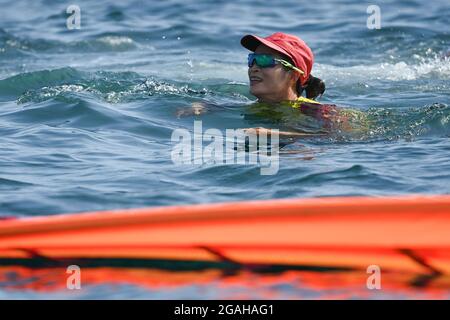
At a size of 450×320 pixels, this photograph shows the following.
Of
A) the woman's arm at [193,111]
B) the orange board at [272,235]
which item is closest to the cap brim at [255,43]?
the woman's arm at [193,111]

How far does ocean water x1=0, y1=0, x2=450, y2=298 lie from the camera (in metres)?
6.02

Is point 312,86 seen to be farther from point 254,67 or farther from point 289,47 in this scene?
point 254,67

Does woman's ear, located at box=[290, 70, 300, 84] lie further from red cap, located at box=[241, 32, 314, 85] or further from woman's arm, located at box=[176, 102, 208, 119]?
woman's arm, located at box=[176, 102, 208, 119]

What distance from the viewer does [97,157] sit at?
6863 mm

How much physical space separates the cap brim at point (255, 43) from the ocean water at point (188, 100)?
0.50 meters

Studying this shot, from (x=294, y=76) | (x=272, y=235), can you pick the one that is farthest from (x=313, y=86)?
(x=272, y=235)

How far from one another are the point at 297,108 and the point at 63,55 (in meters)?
5.39

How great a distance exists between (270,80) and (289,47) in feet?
0.93

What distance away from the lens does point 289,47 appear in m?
7.53

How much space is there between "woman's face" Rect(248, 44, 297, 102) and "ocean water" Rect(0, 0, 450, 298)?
21 cm

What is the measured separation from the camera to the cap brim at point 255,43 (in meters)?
7.29

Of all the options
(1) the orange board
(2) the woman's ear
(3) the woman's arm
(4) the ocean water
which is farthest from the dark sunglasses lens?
(1) the orange board

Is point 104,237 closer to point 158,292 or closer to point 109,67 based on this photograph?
point 158,292
